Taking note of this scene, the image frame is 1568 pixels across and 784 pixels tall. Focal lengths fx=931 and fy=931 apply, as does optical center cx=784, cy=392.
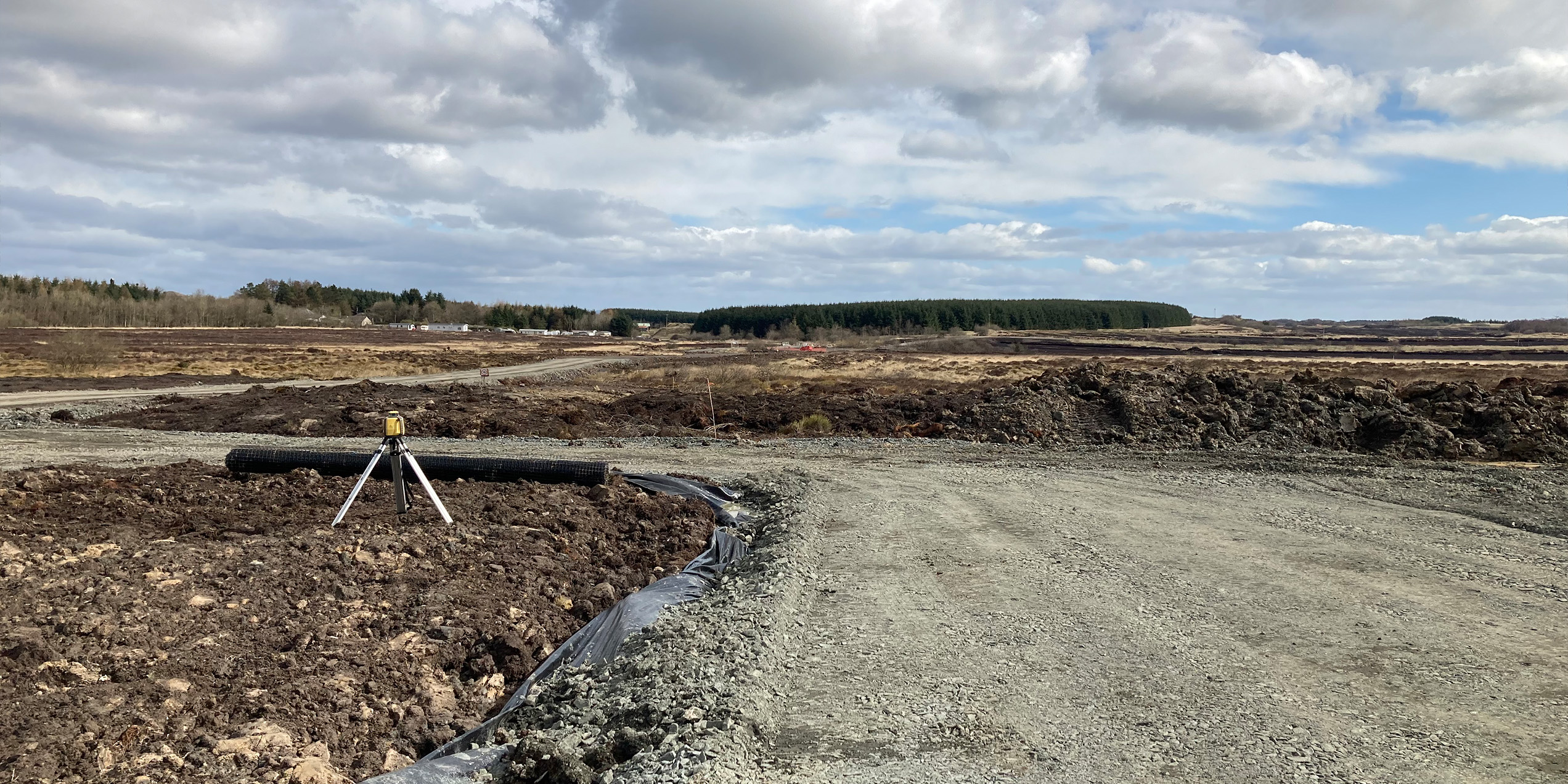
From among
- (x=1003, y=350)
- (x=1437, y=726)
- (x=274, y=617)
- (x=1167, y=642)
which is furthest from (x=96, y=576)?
(x=1003, y=350)

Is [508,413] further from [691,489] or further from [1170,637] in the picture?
A: [1170,637]

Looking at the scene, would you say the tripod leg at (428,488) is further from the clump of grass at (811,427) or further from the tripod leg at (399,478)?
the clump of grass at (811,427)

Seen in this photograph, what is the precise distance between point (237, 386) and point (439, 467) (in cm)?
2722

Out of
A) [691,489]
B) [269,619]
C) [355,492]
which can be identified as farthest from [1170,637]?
[691,489]

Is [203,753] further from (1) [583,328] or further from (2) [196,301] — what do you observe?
(1) [583,328]

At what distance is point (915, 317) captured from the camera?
172 m

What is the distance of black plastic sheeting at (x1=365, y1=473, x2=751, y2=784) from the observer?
489 cm

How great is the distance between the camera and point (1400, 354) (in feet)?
263

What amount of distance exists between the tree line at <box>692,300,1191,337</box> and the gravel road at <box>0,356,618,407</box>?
10356 cm

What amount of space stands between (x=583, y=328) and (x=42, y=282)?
297ft

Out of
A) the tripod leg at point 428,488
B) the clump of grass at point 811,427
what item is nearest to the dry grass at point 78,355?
the clump of grass at point 811,427

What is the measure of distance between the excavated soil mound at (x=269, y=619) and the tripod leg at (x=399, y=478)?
20 centimetres

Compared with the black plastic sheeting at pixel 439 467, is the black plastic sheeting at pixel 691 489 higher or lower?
lower

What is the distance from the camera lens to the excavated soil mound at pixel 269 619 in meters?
4.75
